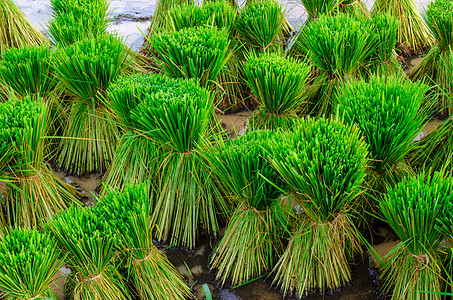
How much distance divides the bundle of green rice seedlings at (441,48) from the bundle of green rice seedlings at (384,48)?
0.18 metres

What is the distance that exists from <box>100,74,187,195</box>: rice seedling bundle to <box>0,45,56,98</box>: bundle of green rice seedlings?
0.49 metres

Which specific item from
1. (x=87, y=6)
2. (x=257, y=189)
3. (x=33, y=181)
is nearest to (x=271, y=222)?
(x=257, y=189)

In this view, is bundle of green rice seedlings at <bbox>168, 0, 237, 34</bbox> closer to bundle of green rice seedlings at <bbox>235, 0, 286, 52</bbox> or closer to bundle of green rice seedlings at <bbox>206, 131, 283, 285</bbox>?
bundle of green rice seedlings at <bbox>235, 0, 286, 52</bbox>

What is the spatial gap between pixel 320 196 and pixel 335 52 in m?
0.96

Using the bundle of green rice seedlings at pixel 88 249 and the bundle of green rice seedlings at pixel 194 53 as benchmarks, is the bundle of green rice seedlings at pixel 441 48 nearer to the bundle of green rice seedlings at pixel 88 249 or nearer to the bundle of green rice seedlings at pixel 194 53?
the bundle of green rice seedlings at pixel 194 53

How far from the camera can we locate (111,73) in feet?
7.73

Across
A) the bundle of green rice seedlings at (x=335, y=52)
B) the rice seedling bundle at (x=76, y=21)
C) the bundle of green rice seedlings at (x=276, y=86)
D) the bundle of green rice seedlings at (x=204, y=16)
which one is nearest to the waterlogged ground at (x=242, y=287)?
the bundle of green rice seedlings at (x=276, y=86)

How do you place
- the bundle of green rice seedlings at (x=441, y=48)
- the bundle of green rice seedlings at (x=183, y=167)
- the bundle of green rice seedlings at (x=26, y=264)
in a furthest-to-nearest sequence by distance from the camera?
the bundle of green rice seedlings at (x=441, y=48), the bundle of green rice seedlings at (x=183, y=167), the bundle of green rice seedlings at (x=26, y=264)

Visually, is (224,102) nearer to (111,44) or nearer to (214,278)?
(111,44)

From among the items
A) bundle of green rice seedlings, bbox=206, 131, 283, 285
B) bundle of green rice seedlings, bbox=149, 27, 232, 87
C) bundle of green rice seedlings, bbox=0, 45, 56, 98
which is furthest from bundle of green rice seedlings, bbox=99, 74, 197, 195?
bundle of green rice seedlings, bbox=0, 45, 56, 98

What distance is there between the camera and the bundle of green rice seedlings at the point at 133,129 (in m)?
2.07

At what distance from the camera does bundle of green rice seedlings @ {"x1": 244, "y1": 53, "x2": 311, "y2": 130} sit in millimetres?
2098

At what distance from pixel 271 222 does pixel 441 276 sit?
60 cm

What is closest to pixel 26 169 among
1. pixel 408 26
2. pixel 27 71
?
pixel 27 71
